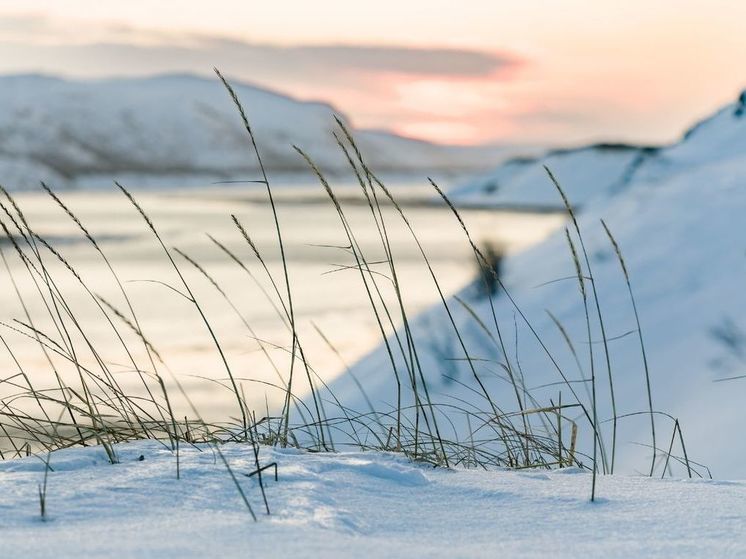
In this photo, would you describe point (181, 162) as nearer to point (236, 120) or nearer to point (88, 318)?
point (236, 120)

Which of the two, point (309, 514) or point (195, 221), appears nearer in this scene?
point (309, 514)

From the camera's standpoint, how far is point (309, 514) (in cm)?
123

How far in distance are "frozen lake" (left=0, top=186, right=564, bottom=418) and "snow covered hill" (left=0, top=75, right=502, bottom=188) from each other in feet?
196

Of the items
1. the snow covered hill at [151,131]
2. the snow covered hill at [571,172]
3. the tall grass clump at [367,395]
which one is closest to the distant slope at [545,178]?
the snow covered hill at [571,172]

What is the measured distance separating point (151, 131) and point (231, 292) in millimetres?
92229

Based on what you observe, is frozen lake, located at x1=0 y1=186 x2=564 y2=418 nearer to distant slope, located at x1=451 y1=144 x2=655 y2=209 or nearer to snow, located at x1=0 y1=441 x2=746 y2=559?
snow, located at x1=0 y1=441 x2=746 y2=559

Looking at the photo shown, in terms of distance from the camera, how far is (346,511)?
1.26 m

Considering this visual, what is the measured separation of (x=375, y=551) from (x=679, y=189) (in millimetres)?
3620

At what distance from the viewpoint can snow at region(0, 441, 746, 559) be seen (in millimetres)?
1082

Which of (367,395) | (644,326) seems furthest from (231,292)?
(644,326)

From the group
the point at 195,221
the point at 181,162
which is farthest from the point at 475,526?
the point at 181,162

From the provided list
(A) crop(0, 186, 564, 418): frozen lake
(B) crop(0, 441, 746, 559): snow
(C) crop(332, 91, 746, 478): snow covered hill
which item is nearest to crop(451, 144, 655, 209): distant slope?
(A) crop(0, 186, 564, 418): frozen lake

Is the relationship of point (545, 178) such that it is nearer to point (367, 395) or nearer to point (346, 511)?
point (367, 395)

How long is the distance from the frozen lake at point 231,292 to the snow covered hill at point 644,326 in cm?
44
